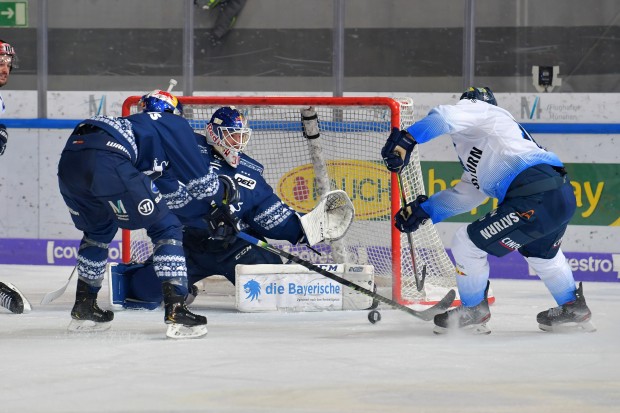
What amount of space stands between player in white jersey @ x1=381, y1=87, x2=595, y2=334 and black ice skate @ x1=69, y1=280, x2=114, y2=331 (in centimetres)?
130

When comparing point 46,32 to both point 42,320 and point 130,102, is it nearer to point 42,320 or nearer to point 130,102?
point 130,102

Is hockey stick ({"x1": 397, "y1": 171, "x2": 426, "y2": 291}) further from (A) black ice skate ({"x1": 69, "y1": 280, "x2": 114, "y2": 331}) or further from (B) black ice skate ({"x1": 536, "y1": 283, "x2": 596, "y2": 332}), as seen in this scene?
(A) black ice skate ({"x1": 69, "y1": 280, "x2": 114, "y2": 331})

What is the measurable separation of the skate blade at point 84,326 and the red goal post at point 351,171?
109 centimetres

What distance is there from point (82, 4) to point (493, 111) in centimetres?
373

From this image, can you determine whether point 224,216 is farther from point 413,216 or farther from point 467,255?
point 467,255

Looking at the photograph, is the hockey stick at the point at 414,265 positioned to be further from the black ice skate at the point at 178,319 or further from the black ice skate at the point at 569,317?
the black ice skate at the point at 178,319

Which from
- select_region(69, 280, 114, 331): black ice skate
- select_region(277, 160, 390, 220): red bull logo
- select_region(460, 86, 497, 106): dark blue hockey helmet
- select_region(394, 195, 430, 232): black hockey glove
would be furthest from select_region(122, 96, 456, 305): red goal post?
select_region(69, 280, 114, 331): black ice skate

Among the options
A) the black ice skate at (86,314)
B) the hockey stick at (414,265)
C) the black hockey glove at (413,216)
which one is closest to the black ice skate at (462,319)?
the black hockey glove at (413,216)

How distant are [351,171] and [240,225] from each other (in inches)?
34.2

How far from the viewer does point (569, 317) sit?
4828 mm

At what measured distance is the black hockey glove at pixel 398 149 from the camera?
4.55 m

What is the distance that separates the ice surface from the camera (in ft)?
11.3

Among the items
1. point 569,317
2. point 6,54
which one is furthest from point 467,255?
point 6,54

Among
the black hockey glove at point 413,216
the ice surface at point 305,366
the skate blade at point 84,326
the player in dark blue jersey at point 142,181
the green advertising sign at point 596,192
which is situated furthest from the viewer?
the green advertising sign at point 596,192
